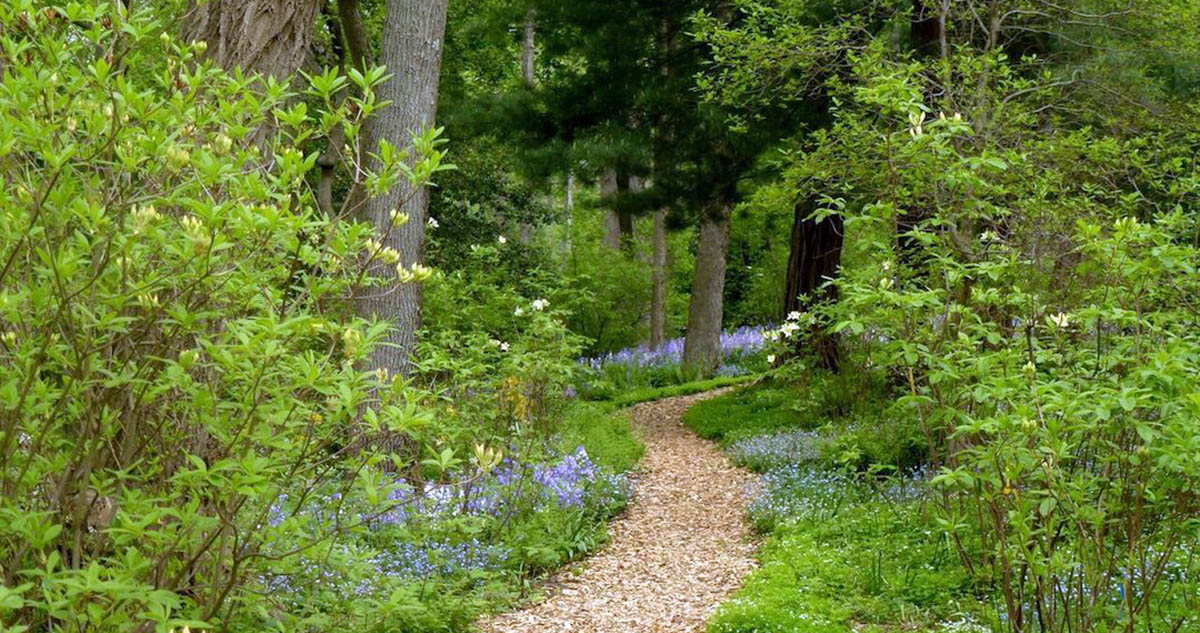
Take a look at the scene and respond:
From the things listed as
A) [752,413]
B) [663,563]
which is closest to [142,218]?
[663,563]

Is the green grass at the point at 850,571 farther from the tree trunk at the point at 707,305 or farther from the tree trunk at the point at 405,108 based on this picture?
the tree trunk at the point at 707,305

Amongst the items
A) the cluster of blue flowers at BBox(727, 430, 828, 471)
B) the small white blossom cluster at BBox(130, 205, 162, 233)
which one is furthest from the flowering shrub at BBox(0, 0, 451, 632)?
the cluster of blue flowers at BBox(727, 430, 828, 471)

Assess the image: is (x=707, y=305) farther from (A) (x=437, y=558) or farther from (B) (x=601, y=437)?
(A) (x=437, y=558)

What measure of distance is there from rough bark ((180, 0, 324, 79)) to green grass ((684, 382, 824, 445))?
626 centimetres

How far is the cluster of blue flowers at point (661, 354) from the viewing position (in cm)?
1560

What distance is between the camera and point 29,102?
2.49m

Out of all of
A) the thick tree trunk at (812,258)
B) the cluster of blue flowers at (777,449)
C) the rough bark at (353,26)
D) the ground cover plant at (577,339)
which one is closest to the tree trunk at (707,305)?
the ground cover plant at (577,339)

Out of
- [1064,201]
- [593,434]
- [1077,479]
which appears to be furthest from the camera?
[593,434]

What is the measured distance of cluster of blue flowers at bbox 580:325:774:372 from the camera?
1560 cm

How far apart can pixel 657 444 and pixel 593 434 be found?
117 cm

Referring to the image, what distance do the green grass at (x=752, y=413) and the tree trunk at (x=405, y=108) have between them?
3928 mm

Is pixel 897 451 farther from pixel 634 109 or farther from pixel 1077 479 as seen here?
pixel 634 109

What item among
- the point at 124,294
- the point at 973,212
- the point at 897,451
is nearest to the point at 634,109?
the point at 897,451

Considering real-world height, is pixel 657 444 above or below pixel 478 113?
below
